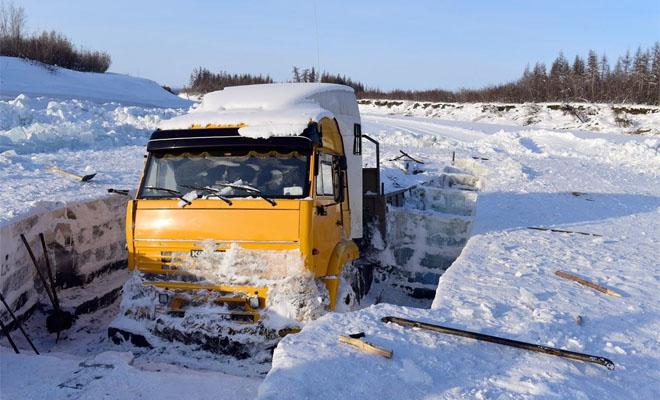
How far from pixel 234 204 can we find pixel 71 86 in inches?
1137

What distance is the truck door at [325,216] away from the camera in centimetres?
612

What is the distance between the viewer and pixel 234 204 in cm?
597

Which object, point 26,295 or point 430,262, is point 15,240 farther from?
point 430,262

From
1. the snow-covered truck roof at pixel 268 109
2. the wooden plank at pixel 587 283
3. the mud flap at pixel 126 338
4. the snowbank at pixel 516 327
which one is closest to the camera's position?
the snowbank at pixel 516 327

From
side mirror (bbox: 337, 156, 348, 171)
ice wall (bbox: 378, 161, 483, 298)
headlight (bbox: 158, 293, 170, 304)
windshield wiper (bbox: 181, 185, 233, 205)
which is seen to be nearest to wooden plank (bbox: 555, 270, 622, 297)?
side mirror (bbox: 337, 156, 348, 171)

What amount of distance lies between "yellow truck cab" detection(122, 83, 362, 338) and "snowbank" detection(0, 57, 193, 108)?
2211 centimetres

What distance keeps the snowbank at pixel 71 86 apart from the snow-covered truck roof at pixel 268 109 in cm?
2129

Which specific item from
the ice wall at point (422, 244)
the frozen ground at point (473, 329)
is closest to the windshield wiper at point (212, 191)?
the frozen ground at point (473, 329)

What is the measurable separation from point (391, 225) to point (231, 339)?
18.9 feet

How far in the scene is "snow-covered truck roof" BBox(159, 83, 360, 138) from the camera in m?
6.33

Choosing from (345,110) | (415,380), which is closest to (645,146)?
(345,110)

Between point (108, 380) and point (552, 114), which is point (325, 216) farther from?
point (552, 114)

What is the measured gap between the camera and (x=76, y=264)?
8.02 metres

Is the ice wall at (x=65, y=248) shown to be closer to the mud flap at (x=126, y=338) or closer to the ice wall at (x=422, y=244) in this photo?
the mud flap at (x=126, y=338)
